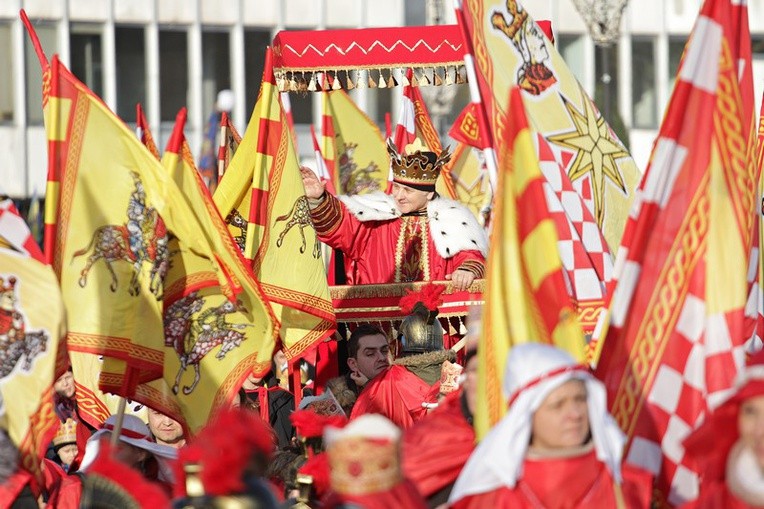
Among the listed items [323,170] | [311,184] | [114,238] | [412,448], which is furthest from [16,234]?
[323,170]

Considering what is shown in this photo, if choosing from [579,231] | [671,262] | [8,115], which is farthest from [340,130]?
[8,115]

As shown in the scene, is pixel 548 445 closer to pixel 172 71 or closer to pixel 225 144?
pixel 225 144

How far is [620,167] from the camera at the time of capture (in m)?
8.68

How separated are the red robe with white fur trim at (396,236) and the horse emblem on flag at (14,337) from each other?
12.7 feet

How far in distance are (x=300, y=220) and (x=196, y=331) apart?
1700mm

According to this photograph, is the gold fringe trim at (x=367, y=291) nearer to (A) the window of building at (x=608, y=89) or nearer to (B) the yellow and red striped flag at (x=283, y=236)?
(B) the yellow and red striped flag at (x=283, y=236)

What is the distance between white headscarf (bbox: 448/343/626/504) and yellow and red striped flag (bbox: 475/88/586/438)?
40cm

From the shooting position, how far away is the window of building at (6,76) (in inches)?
1227

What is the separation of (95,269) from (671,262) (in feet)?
9.25

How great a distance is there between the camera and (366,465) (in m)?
5.10

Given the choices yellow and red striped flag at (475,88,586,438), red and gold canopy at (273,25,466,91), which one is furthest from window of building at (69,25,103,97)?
yellow and red striped flag at (475,88,586,438)

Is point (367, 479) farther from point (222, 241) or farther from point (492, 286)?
point (222, 241)

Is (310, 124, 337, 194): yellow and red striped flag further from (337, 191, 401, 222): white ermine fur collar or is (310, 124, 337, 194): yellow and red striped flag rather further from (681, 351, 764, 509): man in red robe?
→ (681, 351, 764, 509): man in red robe

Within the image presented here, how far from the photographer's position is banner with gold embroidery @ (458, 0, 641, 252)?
8.07 metres
